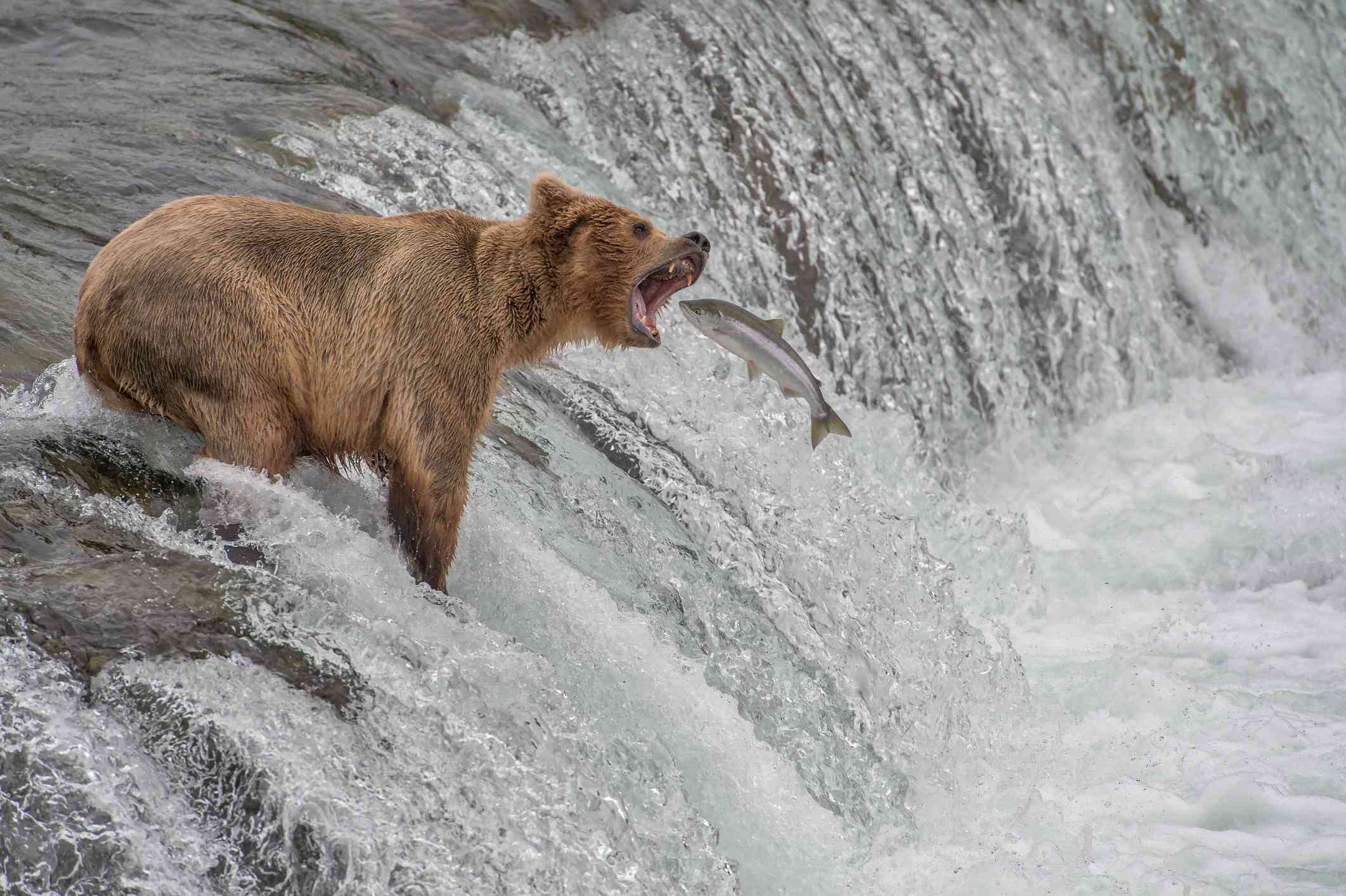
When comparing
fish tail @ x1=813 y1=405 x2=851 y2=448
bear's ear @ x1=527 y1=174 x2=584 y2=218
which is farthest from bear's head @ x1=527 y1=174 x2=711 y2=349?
fish tail @ x1=813 y1=405 x2=851 y2=448

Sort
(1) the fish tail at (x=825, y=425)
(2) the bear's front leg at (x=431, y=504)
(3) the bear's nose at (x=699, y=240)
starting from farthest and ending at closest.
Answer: (1) the fish tail at (x=825, y=425)
(3) the bear's nose at (x=699, y=240)
(2) the bear's front leg at (x=431, y=504)

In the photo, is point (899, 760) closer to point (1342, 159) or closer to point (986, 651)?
point (986, 651)

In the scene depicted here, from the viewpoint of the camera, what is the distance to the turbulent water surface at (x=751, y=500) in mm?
2596

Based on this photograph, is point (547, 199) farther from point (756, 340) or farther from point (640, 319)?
point (756, 340)

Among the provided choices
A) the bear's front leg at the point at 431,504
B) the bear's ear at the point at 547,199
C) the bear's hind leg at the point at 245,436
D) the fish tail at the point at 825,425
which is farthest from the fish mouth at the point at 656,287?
the fish tail at the point at 825,425

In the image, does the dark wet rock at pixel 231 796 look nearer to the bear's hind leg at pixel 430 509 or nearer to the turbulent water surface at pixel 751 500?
the turbulent water surface at pixel 751 500

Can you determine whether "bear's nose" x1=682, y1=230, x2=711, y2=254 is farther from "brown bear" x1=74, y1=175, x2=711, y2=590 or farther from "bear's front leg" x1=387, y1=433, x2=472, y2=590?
"bear's front leg" x1=387, y1=433, x2=472, y2=590

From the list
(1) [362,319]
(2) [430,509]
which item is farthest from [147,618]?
(1) [362,319]

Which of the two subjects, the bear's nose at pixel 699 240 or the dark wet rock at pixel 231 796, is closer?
the dark wet rock at pixel 231 796

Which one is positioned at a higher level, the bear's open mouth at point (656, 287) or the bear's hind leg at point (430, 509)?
the bear's open mouth at point (656, 287)

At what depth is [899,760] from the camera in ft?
13.8

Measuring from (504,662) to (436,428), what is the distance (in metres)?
0.56

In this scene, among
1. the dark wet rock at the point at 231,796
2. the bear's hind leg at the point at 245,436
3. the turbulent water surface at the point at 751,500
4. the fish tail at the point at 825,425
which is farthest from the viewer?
the fish tail at the point at 825,425

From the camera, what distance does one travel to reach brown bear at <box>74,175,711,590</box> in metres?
3.02
